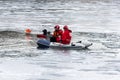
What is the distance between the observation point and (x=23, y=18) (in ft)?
199

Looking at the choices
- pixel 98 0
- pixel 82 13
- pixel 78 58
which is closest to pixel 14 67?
pixel 78 58

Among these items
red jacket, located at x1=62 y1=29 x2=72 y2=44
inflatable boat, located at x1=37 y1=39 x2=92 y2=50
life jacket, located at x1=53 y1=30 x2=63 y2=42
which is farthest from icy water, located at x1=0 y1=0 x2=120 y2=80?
life jacket, located at x1=53 y1=30 x2=63 y2=42

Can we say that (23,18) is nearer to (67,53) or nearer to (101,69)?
(67,53)

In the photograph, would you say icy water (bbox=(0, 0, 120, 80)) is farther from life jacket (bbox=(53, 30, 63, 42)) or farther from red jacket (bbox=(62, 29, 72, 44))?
life jacket (bbox=(53, 30, 63, 42))

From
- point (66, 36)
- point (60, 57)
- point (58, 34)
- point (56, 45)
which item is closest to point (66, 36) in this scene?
point (66, 36)

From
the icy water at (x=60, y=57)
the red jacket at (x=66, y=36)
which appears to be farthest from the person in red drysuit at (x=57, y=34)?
the icy water at (x=60, y=57)

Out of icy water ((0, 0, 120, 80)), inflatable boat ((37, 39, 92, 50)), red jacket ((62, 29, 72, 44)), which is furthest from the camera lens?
red jacket ((62, 29, 72, 44))

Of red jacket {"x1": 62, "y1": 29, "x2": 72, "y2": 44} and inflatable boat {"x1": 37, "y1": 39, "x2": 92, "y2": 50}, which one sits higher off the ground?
red jacket {"x1": 62, "y1": 29, "x2": 72, "y2": 44}

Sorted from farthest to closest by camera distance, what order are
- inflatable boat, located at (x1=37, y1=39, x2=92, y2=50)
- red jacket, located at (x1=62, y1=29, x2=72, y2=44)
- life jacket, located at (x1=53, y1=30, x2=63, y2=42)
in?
life jacket, located at (x1=53, y1=30, x2=63, y2=42)
red jacket, located at (x1=62, y1=29, x2=72, y2=44)
inflatable boat, located at (x1=37, y1=39, x2=92, y2=50)

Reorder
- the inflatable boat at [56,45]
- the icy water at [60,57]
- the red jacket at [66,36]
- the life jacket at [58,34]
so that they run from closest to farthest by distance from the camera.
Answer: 1. the icy water at [60,57]
2. the inflatable boat at [56,45]
3. the red jacket at [66,36]
4. the life jacket at [58,34]

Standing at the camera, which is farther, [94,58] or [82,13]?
[82,13]

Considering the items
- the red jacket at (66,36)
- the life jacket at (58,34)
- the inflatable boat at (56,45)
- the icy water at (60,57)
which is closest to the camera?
the icy water at (60,57)

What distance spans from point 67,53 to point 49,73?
6939mm

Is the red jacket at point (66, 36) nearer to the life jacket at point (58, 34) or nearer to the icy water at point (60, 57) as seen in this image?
the life jacket at point (58, 34)
